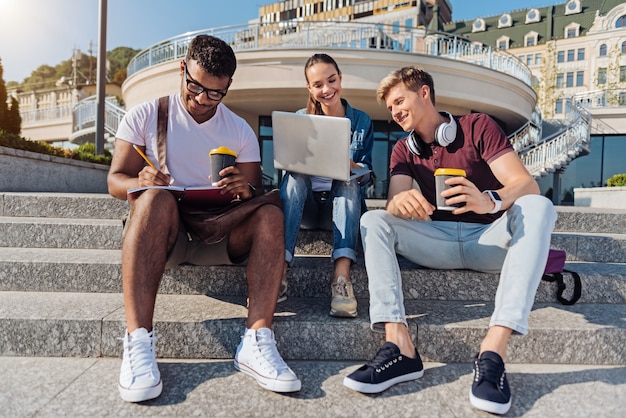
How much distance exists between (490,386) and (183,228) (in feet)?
5.25

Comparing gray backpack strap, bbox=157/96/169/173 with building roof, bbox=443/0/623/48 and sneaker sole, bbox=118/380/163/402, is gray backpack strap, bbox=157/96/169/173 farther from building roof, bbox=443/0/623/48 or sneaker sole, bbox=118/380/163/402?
building roof, bbox=443/0/623/48

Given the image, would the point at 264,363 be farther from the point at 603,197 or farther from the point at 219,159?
the point at 603,197

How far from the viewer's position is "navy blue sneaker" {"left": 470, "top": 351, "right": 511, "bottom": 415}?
1.56 meters

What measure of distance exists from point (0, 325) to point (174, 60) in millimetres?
10667

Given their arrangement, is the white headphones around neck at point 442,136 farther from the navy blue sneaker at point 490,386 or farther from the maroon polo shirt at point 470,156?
the navy blue sneaker at point 490,386

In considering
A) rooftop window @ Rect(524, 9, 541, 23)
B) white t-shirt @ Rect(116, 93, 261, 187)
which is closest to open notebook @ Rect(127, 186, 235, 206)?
white t-shirt @ Rect(116, 93, 261, 187)

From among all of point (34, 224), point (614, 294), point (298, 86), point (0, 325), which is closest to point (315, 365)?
point (0, 325)

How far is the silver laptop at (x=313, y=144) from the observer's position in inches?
81.9

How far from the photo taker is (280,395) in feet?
5.47

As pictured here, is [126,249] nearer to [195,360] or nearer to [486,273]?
[195,360]

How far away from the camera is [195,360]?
1999 millimetres

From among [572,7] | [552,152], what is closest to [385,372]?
[552,152]

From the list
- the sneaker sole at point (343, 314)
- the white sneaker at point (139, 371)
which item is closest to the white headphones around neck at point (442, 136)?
→ the sneaker sole at point (343, 314)

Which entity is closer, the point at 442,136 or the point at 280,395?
the point at 280,395
